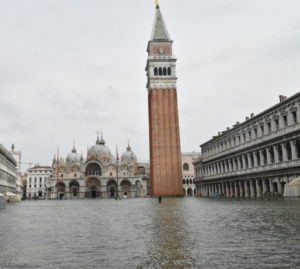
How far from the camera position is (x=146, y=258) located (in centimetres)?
759

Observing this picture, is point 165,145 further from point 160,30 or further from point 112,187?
point 112,187

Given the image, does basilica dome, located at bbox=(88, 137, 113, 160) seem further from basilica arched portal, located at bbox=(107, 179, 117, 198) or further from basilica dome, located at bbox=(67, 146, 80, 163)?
basilica arched portal, located at bbox=(107, 179, 117, 198)

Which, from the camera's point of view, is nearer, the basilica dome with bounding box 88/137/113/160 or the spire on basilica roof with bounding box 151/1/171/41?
the spire on basilica roof with bounding box 151/1/171/41

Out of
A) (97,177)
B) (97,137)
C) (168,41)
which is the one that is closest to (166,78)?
(168,41)

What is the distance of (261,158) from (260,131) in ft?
11.3

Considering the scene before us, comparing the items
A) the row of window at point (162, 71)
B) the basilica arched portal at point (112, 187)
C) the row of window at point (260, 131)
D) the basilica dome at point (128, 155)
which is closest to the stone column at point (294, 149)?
the row of window at point (260, 131)

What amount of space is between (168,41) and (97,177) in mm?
44478

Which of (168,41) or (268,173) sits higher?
(168,41)

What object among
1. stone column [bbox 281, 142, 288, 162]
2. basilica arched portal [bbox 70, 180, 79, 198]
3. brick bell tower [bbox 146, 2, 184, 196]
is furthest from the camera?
basilica arched portal [bbox 70, 180, 79, 198]

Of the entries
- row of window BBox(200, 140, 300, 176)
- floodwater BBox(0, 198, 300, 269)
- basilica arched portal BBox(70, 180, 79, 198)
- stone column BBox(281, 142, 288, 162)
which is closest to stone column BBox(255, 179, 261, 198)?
row of window BBox(200, 140, 300, 176)

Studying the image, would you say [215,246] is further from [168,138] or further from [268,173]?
[168,138]

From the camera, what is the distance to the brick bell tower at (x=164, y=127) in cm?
7431

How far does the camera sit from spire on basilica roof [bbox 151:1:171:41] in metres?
83.9

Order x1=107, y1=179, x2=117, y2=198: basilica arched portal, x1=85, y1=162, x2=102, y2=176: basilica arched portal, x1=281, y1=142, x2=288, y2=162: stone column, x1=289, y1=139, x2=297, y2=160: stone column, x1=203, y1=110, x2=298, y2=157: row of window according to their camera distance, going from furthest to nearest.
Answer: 1. x1=85, y1=162, x2=102, y2=176: basilica arched portal
2. x1=107, y1=179, x2=117, y2=198: basilica arched portal
3. x1=281, y1=142, x2=288, y2=162: stone column
4. x1=203, y1=110, x2=298, y2=157: row of window
5. x1=289, y1=139, x2=297, y2=160: stone column
